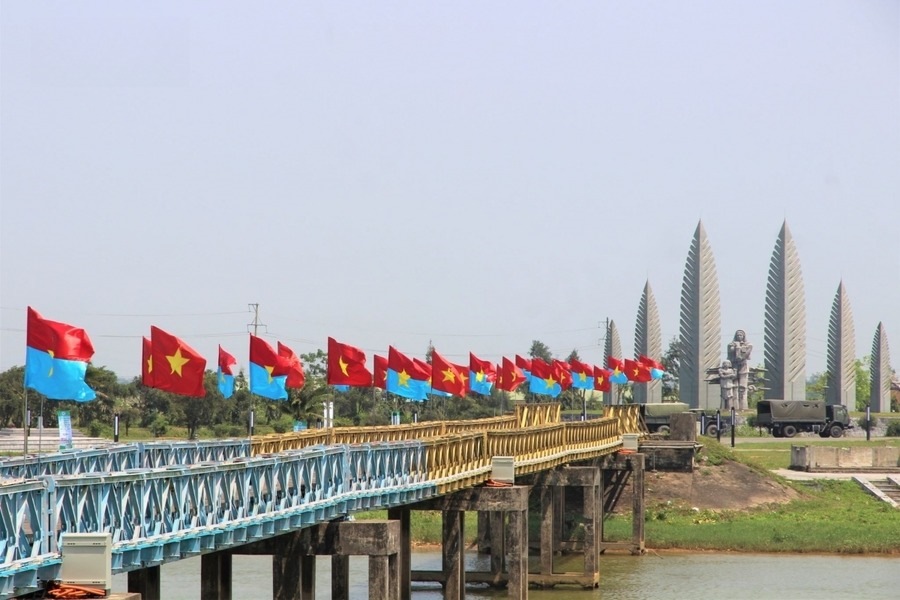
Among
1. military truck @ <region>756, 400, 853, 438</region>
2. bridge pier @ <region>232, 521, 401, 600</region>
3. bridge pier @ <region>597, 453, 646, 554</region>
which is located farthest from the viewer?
military truck @ <region>756, 400, 853, 438</region>

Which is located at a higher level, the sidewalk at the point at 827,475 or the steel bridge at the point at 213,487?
the steel bridge at the point at 213,487

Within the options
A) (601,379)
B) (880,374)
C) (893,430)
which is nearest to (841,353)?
(880,374)

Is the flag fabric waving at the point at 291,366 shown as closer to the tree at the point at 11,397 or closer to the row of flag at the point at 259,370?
the row of flag at the point at 259,370

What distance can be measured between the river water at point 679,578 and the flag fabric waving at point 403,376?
231 inches

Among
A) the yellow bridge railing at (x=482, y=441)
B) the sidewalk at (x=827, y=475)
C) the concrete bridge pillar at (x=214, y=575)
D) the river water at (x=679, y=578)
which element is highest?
the yellow bridge railing at (x=482, y=441)

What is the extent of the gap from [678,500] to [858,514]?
25.1ft

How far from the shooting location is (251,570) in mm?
53000

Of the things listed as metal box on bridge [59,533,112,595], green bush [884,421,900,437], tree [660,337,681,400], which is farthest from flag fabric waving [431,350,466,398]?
tree [660,337,681,400]

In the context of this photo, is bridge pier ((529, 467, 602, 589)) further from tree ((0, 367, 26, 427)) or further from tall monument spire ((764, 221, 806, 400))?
tall monument spire ((764, 221, 806, 400))

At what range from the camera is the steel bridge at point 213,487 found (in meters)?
19.7

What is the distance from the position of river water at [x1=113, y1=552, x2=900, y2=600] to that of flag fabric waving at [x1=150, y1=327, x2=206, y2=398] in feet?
46.5

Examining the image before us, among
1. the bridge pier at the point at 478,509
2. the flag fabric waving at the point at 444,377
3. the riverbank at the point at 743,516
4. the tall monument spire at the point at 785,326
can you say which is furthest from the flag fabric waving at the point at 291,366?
the tall monument spire at the point at 785,326

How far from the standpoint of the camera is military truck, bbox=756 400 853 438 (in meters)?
115

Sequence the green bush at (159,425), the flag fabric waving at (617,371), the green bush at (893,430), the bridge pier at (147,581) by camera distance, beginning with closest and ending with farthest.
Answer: the bridge pier at (147,581) < the flag fabric waving at (617,371) < the green bush at (159,425) < the green bush at (893,430)
